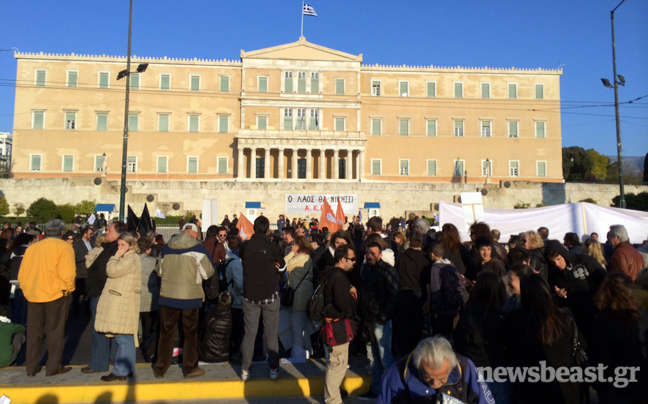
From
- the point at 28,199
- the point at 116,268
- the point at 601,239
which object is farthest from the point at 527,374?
the point at 28,199

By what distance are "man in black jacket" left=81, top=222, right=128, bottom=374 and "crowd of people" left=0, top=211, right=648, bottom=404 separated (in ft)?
0.05

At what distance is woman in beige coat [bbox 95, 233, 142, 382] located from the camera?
5344 millimetres

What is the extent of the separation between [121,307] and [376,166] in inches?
1548

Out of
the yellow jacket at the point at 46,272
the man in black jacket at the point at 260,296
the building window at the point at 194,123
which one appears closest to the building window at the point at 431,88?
the building window at the point at 194,123

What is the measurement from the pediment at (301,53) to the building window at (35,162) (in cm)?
1946

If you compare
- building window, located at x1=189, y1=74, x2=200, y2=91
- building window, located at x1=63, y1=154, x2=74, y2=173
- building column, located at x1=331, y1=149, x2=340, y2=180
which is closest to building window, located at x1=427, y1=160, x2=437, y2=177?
building column, located at x1=331, y1=149, x2=340, y2=180

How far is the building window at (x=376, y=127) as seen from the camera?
43875mm

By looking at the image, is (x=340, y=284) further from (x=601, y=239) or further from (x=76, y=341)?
(x=601, y=239)

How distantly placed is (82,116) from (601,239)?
41.7 metres

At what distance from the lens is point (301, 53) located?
141ft

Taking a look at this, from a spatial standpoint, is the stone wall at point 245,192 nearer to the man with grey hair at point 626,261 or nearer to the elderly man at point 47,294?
the elderly man at point 47,294

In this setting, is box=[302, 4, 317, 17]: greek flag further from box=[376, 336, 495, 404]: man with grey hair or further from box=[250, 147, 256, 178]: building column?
box=[376, 336, 495, 404]: man with grey hair

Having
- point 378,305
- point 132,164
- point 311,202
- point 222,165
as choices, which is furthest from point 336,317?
point 132,164

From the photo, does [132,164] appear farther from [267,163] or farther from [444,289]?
[444,289]
